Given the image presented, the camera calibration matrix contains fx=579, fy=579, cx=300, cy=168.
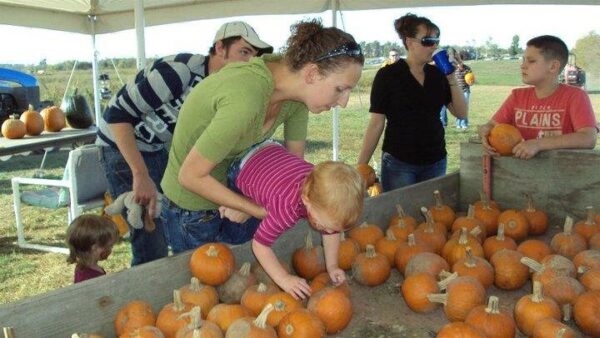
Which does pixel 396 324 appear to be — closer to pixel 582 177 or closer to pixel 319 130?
pixel 582 177

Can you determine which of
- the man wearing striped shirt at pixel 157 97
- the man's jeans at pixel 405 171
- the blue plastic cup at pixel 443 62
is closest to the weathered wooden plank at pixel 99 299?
the man wearing striped shirt at pixel 157 97

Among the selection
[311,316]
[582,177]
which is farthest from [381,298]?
[582,177]

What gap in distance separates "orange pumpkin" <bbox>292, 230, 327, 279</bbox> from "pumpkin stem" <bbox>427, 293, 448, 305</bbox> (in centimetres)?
51

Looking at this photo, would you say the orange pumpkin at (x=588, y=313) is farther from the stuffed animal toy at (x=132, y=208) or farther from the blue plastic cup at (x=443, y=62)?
the blue plastic cup at (x=443, y=62)

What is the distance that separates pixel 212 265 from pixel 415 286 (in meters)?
0.73

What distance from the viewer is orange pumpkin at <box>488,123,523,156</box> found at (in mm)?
3188

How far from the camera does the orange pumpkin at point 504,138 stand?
3188 millimetres

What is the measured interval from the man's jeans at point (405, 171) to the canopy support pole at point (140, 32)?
113 inches

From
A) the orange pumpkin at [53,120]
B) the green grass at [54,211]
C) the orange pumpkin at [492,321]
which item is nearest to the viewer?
the orange pumpkin at [492,321]

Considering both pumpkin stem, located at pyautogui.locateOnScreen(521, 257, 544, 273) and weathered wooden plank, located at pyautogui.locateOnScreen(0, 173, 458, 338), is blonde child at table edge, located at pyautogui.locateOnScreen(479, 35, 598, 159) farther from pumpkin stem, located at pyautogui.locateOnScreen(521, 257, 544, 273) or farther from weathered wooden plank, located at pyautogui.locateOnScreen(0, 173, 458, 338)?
weathered wooden plank, located at pyautogui.locateOnScreen(0, 173, 458, 338)

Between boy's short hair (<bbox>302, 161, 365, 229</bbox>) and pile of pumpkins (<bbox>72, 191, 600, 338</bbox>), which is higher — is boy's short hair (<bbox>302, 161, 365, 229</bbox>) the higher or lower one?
the higher one

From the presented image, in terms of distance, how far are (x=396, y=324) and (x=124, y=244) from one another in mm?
5066

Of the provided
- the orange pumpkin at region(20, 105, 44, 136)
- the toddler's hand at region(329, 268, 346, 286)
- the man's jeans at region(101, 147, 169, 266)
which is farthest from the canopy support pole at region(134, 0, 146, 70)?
the toddler's hand at region(329, 268, 346, 286)

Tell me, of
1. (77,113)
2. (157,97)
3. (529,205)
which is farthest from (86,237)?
(77,113)
